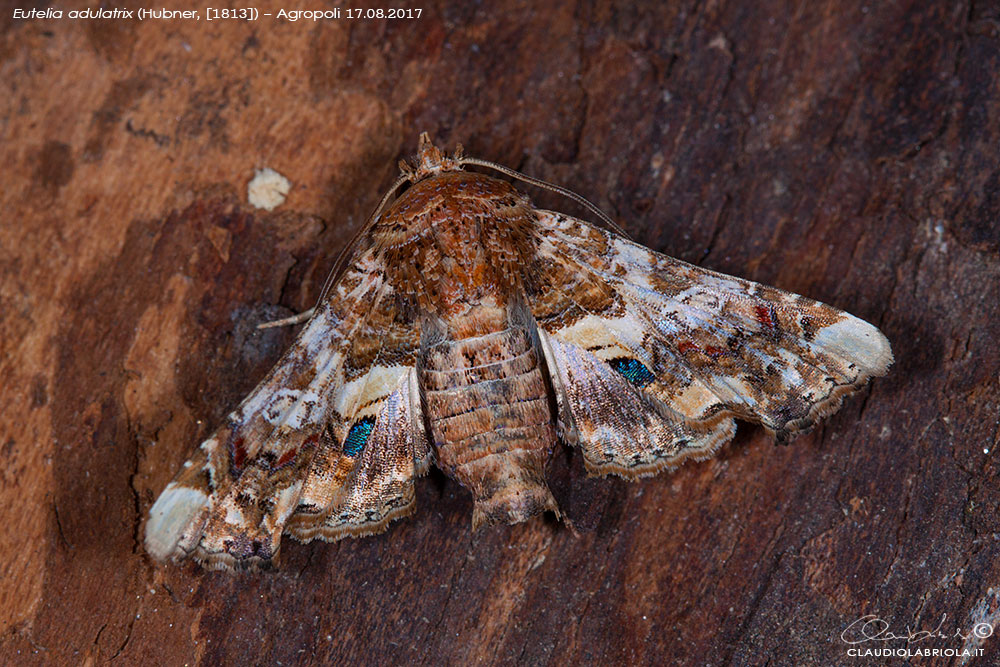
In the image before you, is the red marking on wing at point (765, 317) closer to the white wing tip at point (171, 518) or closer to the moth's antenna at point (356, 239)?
the moth's antenna at point (356, 239)

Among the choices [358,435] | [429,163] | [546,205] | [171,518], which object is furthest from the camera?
[546,205]

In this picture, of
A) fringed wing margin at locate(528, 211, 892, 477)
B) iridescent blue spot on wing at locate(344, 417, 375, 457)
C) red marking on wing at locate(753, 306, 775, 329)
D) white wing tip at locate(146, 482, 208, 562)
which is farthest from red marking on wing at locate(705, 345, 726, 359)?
white wing tip at locate(146, 482, 208, 562)

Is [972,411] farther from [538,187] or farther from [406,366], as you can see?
[406,366]

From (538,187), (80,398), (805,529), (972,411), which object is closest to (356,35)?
(538,187)

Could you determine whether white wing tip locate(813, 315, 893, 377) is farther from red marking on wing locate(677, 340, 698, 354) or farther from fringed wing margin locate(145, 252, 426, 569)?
fringed wing margin locate(145, 252, 426, 569)
